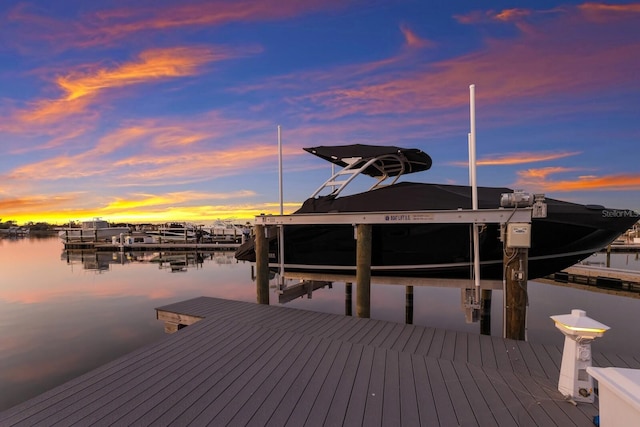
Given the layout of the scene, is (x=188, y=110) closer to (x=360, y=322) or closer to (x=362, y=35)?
(x=362, y=35)

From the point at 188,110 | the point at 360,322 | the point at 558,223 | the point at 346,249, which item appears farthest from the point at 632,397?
the point at 188,110

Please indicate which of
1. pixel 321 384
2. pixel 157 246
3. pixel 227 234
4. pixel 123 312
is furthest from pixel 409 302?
pixel 227 234

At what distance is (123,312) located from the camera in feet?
45.8

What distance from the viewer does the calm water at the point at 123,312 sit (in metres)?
9.12

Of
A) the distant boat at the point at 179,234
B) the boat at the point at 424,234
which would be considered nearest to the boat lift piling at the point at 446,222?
the boat at the point at 424,234

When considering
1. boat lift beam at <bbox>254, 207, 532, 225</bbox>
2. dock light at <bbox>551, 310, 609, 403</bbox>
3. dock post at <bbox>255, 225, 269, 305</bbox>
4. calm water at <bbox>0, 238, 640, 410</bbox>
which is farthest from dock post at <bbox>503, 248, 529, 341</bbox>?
calm water at <bbox>0, 238, 640, 410</bbox>

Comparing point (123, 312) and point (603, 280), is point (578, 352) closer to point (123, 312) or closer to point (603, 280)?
point (123, 312)

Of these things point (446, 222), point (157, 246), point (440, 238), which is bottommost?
point (157, 246)

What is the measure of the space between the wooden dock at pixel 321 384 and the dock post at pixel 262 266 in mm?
2602

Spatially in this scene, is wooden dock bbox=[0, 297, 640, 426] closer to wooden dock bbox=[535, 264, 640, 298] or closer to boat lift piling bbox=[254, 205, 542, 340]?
boat lift piling bbox=[254, 205, 542, 340]

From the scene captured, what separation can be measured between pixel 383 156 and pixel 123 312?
13.6m

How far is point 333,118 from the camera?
1587 centimetres

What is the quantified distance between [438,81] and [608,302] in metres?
12.7

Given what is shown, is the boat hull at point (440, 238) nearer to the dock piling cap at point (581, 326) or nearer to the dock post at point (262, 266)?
the dock post at point (262, 266)
